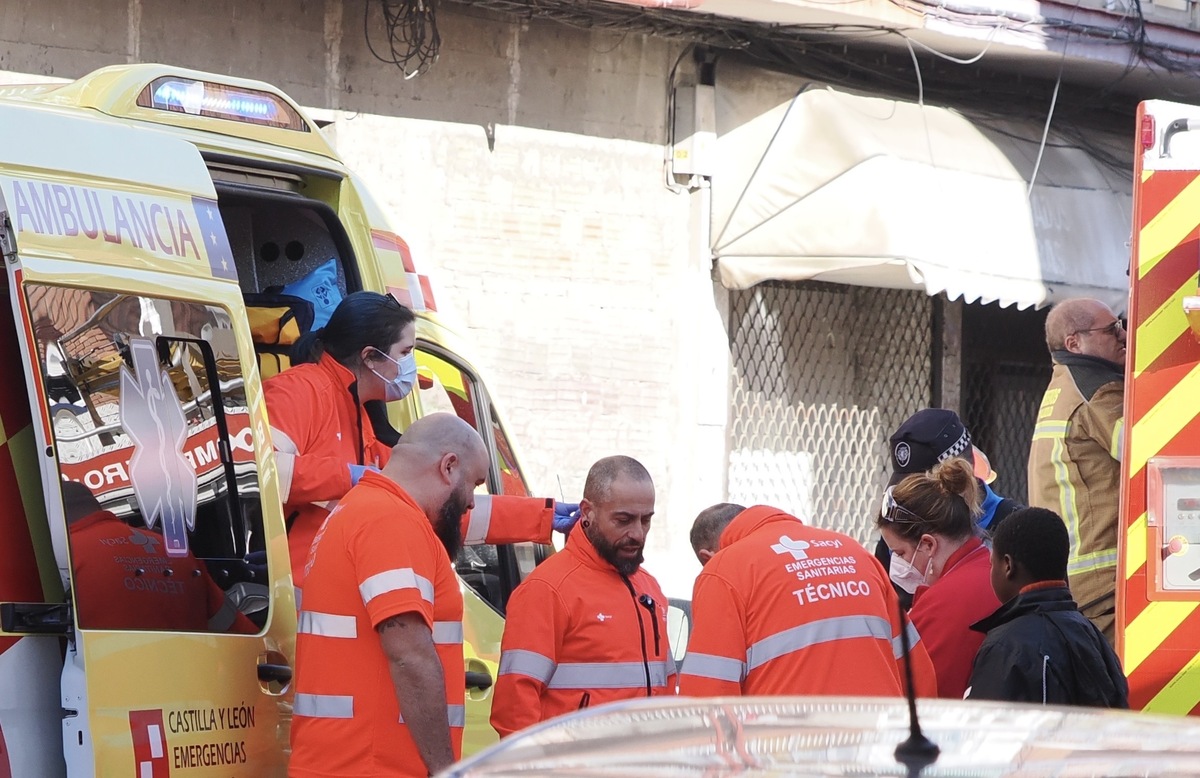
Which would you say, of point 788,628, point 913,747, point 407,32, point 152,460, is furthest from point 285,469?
point 407,32

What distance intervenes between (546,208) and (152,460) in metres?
5.95

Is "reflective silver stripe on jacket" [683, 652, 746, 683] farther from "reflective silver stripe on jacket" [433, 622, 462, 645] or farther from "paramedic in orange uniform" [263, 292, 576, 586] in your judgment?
"paramedic in orange uniform" [263, 292, 576, 586]

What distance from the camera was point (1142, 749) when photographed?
2135 mm

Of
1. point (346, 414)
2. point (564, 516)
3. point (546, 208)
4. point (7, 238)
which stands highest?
point (546, 208)

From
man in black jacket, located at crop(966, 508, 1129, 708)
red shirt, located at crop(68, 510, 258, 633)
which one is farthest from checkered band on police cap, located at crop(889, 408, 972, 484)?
red shirt, located at crop(68, 510, 258, 633)

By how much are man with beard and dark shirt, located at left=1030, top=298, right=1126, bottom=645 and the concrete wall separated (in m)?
3.85

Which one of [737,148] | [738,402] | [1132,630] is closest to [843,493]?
[738,402]

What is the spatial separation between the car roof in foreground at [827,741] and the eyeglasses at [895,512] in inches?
95.7

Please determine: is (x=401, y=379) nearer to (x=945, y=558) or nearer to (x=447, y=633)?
(x=447, y=633)

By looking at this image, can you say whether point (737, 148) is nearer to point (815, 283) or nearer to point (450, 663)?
point (815, 283)

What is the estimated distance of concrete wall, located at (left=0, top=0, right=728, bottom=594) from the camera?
9.27 m

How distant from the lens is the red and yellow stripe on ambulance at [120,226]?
3821 millimetres

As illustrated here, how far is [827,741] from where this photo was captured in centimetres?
220

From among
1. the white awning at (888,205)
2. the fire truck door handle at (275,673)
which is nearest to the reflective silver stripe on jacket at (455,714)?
the fire truck door handle at (275,673)
